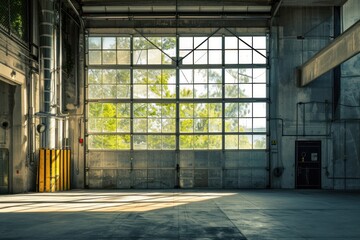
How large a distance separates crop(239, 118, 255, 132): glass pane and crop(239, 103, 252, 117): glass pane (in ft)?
1.01

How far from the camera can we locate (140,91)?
86.6 ft

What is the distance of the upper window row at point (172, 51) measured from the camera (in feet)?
87.0

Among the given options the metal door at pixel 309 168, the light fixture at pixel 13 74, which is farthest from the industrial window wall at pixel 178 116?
the light fixture at pixel 13 74

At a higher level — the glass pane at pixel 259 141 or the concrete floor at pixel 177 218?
the glass pane at pixel 259 141

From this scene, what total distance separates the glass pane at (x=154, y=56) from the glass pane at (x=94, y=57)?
3.17 meters

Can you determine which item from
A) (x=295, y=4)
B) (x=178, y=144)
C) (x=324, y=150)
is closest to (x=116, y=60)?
(x=178, y=144)

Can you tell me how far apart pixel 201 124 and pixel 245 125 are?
271 cm

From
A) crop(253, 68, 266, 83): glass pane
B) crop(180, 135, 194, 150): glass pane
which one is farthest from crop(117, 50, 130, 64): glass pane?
crop(253, 68, 266, 83): glass pane

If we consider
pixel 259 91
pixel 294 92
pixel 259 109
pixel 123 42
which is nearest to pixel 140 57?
pixel 123 42

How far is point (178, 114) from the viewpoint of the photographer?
2638cm

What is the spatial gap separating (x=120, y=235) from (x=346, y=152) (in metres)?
19.1

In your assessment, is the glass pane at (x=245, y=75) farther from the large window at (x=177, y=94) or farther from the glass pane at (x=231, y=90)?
the glass pane at (x=231, y=90)

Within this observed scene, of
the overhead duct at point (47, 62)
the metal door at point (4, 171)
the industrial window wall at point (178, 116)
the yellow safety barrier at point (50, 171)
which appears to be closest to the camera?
the metal door at point (4, 171)

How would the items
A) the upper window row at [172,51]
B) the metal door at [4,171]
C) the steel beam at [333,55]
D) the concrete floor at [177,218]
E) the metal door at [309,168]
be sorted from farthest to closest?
the upper window row at [172,51]
the metal door at [309,168]
the metal door at [4,171]
the steel beam at [333,55]
the concrete floor at [177,218]
